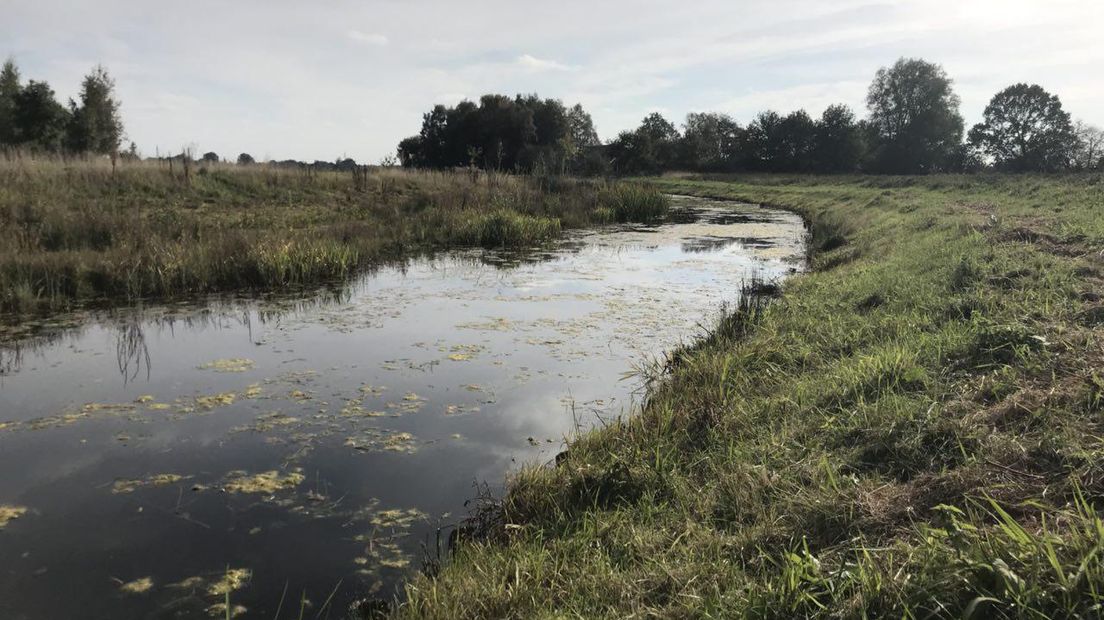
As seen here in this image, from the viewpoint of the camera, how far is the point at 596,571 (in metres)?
2.94

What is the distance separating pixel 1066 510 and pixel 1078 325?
2.97 m

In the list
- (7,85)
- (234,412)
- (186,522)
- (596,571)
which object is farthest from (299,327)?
(7,85)

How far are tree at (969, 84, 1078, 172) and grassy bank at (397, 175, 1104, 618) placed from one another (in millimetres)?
55862

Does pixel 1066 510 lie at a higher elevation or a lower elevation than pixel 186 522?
higher

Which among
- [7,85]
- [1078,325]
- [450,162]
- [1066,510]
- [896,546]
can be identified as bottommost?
[896,546]

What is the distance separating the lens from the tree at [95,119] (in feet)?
107

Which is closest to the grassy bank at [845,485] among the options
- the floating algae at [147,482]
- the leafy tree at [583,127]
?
the floating algae at [147,482]

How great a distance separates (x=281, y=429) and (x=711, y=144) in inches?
2618

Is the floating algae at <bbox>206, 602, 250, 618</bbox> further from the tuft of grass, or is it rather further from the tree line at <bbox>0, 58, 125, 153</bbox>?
the tree line at <bbox>0, 58, 125, 153</bbox>

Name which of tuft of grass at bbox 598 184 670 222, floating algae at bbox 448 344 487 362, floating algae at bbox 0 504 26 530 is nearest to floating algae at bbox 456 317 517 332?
floating algae at bbox 448 344 487 362

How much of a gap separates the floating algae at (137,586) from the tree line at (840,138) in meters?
42.9


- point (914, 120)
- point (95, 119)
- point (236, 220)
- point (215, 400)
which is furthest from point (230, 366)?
point (914, 120)

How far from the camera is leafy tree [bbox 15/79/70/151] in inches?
1270

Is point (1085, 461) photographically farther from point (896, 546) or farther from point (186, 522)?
point (186, 522)
